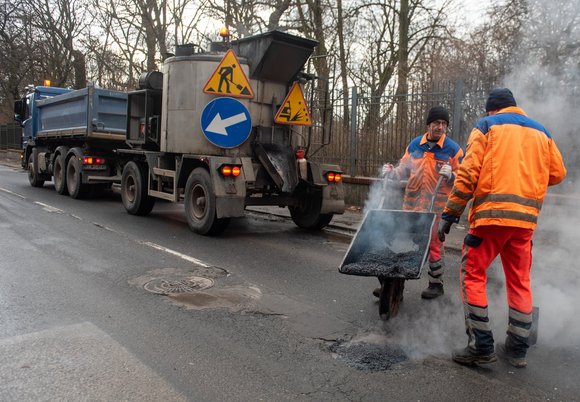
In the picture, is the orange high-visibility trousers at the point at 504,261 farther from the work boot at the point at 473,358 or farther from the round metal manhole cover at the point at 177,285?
the round metal manhole cover at the point at 177,285

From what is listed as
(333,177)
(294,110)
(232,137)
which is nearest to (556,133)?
(333,177)

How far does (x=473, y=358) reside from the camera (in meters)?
3.26

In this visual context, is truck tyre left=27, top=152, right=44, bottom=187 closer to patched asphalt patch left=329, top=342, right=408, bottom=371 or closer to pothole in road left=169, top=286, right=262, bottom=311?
pothole in road left=169, top=286, right=262, bottom=311

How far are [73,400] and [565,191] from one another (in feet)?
20.7

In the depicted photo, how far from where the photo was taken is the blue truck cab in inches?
587

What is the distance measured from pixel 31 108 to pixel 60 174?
3.42m

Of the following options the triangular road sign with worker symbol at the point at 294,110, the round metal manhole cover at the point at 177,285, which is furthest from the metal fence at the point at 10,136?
the round metal manhole cover at the point at 177,285

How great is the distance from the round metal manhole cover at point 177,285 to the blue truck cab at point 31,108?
11.6 m

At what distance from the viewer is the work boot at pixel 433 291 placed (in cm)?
473

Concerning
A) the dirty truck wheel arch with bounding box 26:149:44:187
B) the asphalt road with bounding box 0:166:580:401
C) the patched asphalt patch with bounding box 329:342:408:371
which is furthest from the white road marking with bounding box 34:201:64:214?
the patched asphalt patch with bounding box 329:342:408:371

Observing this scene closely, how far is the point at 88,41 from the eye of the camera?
2822 centimetres

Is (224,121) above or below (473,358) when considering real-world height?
above

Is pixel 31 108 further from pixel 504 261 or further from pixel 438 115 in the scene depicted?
pixel 504 261

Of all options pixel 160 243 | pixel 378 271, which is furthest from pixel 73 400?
pixel 160 243
